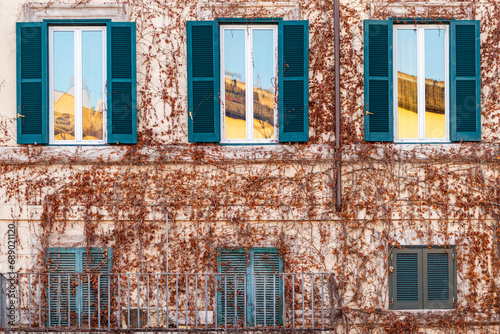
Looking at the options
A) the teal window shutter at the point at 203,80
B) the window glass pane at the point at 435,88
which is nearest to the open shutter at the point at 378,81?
the window glass pane at the point at 435,88

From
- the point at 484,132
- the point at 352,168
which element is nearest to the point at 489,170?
the point at 484,132

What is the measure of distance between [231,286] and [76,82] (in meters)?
3.73

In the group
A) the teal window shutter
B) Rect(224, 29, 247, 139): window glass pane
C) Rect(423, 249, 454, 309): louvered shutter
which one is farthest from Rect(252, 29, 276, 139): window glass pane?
Rect(423, 249, 454, 309): louvered shutter

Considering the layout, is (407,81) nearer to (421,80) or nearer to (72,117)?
(421,80)

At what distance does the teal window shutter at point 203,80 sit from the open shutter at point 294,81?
37.2 inches

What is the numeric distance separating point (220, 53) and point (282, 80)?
1008 millimetres

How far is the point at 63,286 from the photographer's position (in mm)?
7762

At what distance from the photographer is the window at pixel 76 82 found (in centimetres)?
773

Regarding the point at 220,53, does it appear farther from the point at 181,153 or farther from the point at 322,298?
the point at 322,298

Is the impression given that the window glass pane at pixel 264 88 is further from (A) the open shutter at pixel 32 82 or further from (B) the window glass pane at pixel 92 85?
(A) the open shutter at pixel 32 82

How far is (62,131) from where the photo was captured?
7.95 metres

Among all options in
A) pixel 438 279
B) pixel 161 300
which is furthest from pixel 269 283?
pixel 438 279

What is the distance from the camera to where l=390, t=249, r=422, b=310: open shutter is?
780 cm

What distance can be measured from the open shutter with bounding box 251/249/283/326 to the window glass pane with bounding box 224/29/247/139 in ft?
5.76
